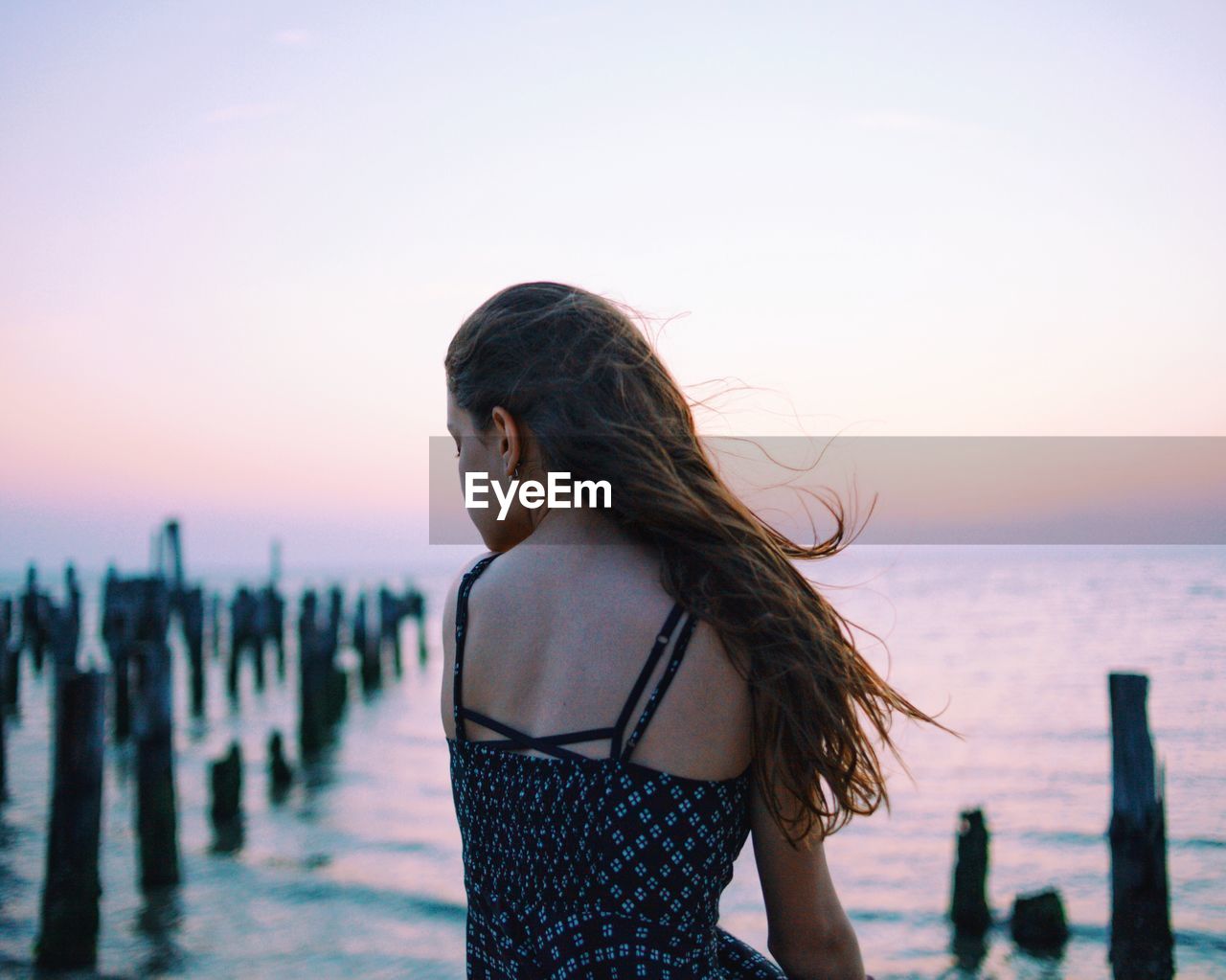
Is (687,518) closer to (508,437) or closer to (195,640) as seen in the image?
(508,437)

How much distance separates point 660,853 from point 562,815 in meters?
0.14

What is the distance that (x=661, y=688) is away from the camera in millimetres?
1389

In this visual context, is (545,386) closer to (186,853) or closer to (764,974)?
(764,974)

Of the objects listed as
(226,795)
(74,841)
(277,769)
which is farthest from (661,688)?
(277,769)

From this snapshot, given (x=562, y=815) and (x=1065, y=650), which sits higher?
(x=562, y=815)

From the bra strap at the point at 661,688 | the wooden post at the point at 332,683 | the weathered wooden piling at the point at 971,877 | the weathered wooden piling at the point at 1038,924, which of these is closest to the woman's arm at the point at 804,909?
the bra strap at the point at 661,688

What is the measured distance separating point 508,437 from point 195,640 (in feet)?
57.4

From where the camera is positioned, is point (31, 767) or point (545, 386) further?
point (31, 767)

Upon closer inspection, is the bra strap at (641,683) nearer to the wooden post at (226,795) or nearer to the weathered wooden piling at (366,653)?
the wooden post at (226,795)

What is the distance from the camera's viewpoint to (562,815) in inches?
55.8

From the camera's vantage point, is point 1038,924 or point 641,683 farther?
point 1038,924

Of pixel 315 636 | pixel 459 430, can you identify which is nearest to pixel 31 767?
pixel 315 636

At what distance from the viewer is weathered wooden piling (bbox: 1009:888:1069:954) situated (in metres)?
6.06

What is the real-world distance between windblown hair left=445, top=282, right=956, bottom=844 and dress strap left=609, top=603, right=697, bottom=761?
4cm
